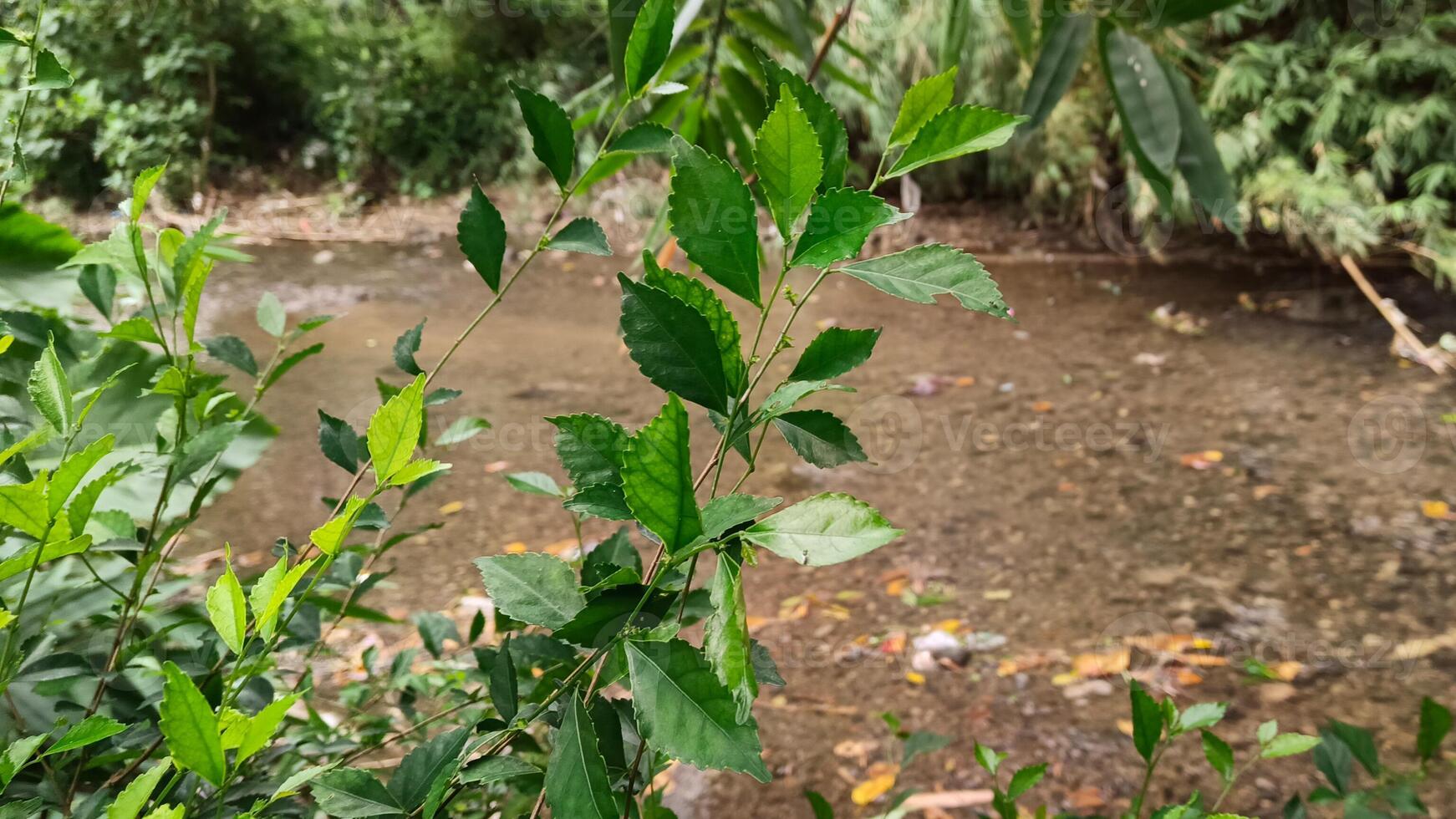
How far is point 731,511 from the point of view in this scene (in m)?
0.27

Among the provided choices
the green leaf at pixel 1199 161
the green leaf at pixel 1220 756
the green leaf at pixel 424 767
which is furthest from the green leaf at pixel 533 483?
the green leaf at pixel 1199 161

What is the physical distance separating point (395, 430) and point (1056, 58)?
0.75 meters

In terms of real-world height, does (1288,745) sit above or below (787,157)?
below

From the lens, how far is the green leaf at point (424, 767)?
1.13 feet

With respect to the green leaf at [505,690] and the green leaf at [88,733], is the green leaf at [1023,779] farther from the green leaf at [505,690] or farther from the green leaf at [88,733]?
the green leaf at [88,733]

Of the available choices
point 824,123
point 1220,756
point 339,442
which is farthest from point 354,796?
point 1220,756

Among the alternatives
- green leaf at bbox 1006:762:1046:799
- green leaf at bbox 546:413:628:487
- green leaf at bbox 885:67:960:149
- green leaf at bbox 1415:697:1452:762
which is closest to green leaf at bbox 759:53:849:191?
green leaf at bbox 885:67:960:149

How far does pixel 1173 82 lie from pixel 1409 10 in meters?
4.00

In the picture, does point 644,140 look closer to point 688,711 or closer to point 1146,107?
point 688,711

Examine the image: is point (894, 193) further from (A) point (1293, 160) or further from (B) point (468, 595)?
(B) point (468, 595)

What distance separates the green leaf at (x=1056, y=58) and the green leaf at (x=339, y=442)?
67cm

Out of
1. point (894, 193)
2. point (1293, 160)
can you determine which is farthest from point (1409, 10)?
point (894, 193)

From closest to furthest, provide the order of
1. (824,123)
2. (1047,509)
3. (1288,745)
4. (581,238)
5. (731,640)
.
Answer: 1. (731,640)
2. (824,123)
3. (581,238)
4. (1288,745)
5. (1047,509)

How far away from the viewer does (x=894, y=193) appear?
4.67 m
